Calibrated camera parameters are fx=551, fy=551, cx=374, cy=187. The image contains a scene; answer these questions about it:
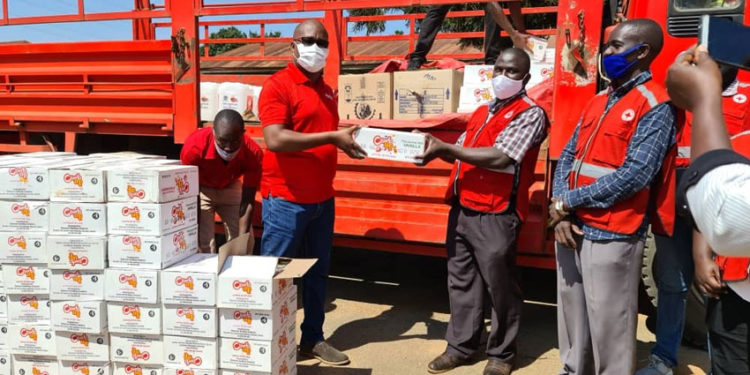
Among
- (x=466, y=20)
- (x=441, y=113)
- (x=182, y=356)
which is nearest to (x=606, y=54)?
(x=441, y=113)

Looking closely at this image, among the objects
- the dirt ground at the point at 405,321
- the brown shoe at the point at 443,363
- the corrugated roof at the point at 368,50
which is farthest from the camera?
the corrugated roof at the point at 368,50

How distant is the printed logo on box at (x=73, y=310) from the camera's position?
2625 millimetres

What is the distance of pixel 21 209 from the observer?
265 centimetres

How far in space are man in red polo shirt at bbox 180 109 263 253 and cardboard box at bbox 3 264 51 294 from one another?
1.11 meters

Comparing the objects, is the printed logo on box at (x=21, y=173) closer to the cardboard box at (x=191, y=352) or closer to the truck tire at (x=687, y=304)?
the cardboard box at (x=191, y=352)

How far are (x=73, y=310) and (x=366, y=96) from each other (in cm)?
238

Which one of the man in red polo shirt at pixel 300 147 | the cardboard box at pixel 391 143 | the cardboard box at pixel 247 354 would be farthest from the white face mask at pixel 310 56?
the cardboard box at pixel 247 354

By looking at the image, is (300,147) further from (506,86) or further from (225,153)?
(506,86)

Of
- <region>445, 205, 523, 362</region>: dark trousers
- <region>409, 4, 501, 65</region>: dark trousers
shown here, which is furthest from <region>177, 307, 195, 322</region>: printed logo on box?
<region>409, 4, 501, 65</region>: dark trousers

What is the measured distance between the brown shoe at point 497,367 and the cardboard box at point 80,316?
202cm

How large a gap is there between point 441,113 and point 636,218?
69.8 inches

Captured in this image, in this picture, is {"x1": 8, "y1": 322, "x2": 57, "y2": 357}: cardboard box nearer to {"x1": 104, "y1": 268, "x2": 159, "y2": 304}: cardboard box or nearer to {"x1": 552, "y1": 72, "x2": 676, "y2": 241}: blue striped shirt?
{"x1": 104, "y1": 268, "x2": 159, "y2": 304}: cardboard box

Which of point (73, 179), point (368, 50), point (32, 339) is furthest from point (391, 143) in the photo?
point (368, 50)

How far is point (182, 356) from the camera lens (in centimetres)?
261
